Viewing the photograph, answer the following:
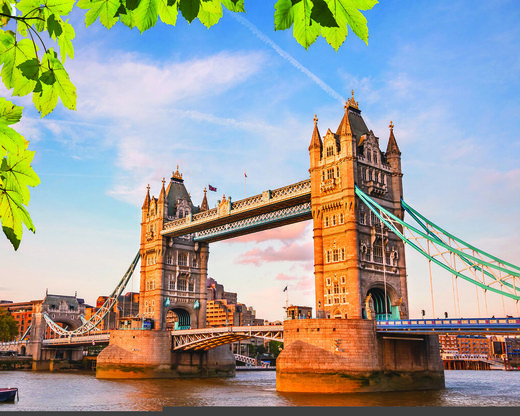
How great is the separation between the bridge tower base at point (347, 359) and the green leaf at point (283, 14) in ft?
120

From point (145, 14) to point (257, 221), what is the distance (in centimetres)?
5192

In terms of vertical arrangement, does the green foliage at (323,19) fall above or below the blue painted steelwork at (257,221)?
below

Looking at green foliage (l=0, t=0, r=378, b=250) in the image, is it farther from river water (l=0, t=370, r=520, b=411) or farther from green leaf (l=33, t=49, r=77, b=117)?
river water (l=0, t=370, r=520, b=411)

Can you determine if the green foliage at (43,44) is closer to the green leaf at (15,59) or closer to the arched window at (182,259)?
the green leaf at (15,59)

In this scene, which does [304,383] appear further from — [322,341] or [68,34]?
[68,34]

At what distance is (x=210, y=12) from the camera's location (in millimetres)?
3174

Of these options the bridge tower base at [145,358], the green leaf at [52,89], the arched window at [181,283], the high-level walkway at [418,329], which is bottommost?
the bridge tower base at [145,358]

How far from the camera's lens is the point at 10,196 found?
10.1 ft

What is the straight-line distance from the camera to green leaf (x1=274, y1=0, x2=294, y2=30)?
9.29 ft

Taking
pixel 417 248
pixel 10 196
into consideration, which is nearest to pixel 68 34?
pixel 10 196

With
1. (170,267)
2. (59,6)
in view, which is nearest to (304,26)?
(59,6)

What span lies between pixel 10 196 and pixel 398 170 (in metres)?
45.8

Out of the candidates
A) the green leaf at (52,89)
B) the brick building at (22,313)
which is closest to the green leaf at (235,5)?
the green leaf at (52,89)

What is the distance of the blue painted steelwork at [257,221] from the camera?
49.7 meters
